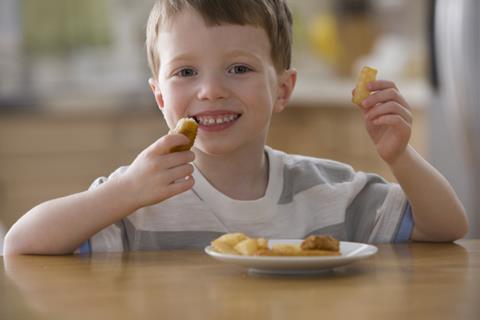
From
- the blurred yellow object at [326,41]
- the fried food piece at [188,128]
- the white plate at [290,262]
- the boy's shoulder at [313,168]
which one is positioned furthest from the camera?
the blurred yellow object at [326,41]

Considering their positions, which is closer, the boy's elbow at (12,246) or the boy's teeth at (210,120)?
the boy's elbow at (12,246)

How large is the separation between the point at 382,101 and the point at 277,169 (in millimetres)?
281

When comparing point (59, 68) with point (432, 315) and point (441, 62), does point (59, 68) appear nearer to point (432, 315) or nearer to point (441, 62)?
point (441, 62)

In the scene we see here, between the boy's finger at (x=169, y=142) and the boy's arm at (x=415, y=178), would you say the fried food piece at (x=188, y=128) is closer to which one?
the boy's finger at (x=169, y=142)

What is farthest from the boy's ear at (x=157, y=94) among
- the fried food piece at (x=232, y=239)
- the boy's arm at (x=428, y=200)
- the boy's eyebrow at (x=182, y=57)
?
the fried food piece at (x=232, y=239)

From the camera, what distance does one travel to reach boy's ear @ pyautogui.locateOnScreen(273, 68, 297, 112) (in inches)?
66.5

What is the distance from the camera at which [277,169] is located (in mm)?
1610

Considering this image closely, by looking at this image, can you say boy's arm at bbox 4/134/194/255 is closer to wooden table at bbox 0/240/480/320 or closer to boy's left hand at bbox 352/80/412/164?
wooden table at bbox 0/240/480/320

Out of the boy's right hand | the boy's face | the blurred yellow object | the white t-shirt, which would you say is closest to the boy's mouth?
the boy's face

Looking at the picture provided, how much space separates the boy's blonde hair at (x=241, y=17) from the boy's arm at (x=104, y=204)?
1.03 feet

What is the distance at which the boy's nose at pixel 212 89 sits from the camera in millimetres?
1467

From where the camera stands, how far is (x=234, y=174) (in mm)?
1596

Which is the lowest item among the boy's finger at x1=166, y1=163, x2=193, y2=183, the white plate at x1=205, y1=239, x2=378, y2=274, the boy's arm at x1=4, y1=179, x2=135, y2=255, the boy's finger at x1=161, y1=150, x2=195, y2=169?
the white plate at x1=205, y1=239, x2=378, y2=274

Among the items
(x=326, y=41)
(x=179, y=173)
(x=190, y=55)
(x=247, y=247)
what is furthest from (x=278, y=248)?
(x=326, y=41)
